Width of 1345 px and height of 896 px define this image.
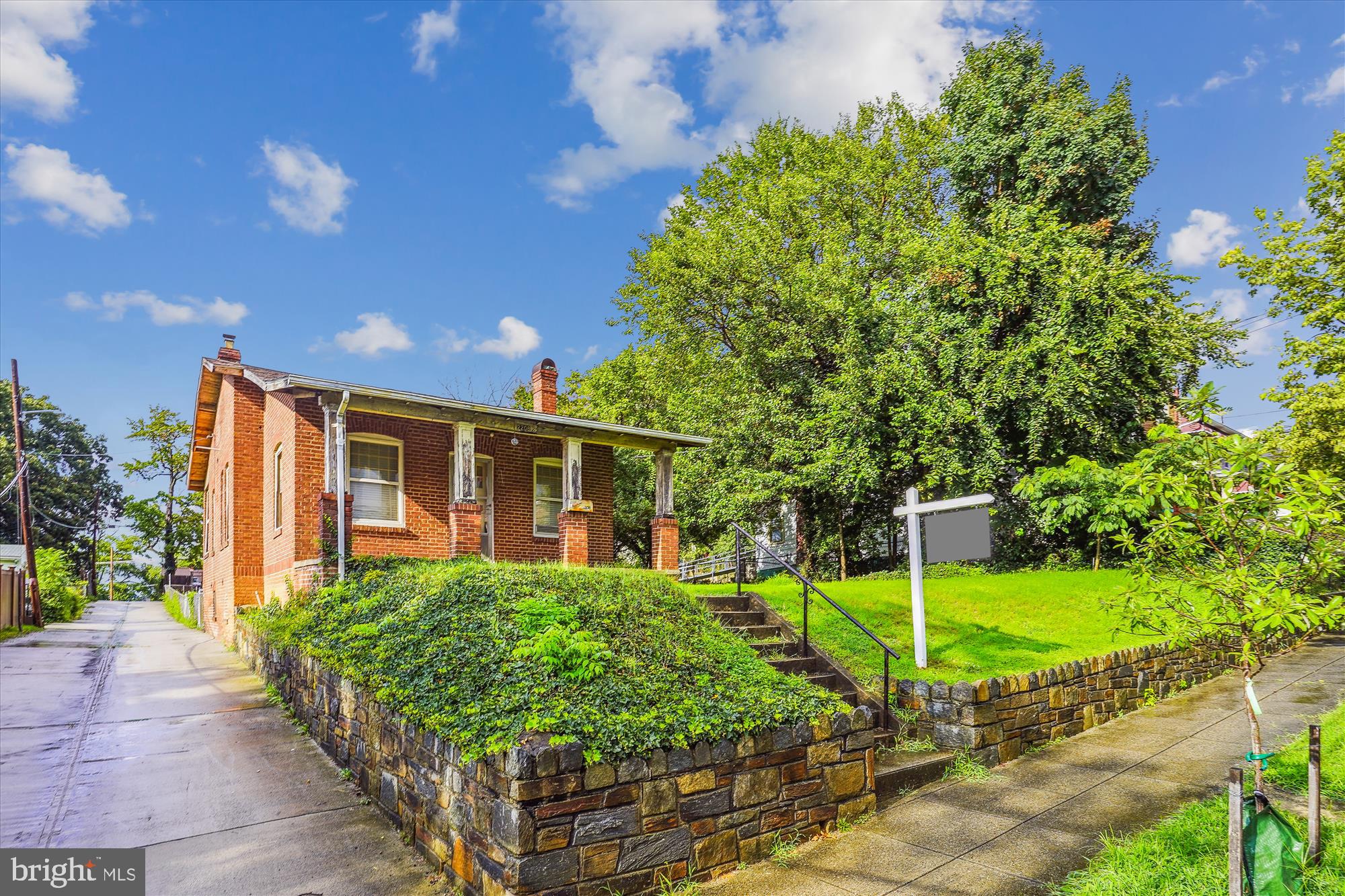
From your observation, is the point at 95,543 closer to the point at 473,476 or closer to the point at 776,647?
the point at 473,476

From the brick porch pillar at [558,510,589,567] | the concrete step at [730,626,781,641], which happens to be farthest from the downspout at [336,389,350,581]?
the concrete step at [730,626,781,641]

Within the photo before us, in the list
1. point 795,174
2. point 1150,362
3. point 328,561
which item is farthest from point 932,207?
point 328,561

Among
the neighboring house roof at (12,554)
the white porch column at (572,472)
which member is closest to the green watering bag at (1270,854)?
the white porch column at (572,472)

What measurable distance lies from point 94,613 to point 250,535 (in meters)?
20.4

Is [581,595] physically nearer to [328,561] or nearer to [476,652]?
[476,652]

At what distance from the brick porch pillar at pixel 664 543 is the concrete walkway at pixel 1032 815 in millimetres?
8484

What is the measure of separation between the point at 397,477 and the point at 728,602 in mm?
7386

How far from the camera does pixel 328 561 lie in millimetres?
10727

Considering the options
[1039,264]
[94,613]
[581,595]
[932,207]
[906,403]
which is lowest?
[94,613]

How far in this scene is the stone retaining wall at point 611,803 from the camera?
4.10 m

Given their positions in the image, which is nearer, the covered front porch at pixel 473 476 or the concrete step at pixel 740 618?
the concrete step at pixel 740 618

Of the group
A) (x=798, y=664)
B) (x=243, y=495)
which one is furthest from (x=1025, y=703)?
(x=243, y=495)

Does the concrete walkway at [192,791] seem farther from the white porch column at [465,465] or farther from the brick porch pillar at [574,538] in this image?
the brick porch pillar at [574,538]

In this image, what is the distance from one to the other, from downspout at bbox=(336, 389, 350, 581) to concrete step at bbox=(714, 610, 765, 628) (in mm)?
5468
